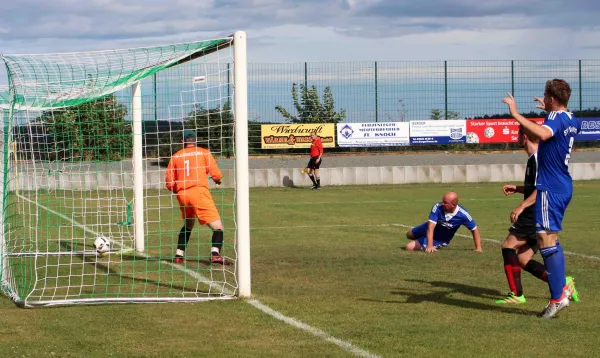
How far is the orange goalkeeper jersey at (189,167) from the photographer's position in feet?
40.9

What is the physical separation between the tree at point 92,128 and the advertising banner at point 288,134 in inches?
880

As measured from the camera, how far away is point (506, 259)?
31.2 feet

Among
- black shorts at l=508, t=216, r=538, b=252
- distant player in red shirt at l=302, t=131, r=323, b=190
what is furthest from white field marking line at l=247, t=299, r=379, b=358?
distant player in red shirt at l=302, t=131, r=323, b=190

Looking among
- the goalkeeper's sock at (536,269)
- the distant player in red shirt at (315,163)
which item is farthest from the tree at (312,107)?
the goalkeeper's sock at (536,269)

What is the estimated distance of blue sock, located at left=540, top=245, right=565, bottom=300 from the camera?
8336 millimetres

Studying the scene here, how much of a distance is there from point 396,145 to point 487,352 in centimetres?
3119

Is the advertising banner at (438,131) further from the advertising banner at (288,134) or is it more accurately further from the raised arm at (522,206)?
the raised arm at (522,206)

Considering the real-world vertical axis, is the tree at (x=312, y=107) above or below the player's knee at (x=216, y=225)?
above

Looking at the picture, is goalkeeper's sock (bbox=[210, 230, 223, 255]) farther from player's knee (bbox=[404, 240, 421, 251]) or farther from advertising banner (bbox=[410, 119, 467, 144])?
advertising banner (bbox=[410, 119, 467, 144])

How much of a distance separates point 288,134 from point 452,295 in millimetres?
26901

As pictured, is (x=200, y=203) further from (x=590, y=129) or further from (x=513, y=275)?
(x=590, y=129)

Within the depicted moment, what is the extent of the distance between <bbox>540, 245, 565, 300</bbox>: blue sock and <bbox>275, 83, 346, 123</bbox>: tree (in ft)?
89.5

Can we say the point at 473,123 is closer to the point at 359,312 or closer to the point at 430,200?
the point at 430,200

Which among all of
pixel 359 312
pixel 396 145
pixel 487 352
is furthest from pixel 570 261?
pixel 396 145
